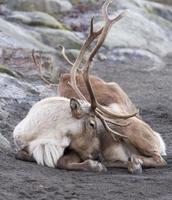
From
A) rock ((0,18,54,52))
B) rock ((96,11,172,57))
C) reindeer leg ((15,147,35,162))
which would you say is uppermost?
reindeer leg ((15,147,35,162))

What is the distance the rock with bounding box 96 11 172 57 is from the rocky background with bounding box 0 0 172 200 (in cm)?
3

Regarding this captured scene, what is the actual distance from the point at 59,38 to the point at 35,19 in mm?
1524

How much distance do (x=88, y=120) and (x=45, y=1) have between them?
49.3 ft

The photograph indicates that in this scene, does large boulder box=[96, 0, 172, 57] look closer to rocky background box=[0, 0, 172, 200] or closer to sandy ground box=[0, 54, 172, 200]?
rocky background box=[0, 0, 172, 200]

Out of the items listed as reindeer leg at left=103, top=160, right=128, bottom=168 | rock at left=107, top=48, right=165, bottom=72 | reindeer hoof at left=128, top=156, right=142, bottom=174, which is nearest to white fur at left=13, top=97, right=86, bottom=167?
reindeer leg at left=103, top=160, right=128, bottom=168

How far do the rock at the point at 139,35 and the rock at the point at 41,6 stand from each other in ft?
6.96

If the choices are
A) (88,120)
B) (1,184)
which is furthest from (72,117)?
(1,184)

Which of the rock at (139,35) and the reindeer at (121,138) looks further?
the rock at (139,35)

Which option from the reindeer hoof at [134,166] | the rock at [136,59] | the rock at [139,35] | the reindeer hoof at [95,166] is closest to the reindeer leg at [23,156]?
the reindeer hoof at [95,166]

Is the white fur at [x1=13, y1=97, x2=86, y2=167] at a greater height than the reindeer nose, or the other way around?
the white fur at [x1=13, y1=97, x2=86, y2=167]

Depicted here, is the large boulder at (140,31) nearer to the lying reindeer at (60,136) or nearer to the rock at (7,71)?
the rock at (7,71)

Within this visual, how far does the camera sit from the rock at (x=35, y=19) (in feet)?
62.6

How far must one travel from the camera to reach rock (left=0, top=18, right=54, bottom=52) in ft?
48.3

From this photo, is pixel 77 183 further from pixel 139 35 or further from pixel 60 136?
pixel 139 35
